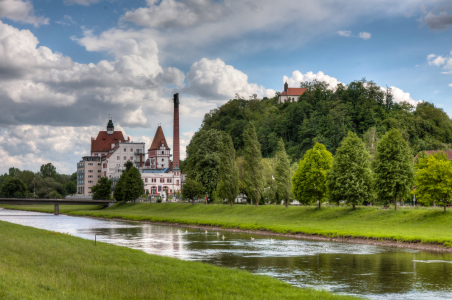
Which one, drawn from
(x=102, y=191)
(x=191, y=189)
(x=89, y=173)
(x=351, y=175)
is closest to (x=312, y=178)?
(x=351, y=175)

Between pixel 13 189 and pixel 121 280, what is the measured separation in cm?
18323

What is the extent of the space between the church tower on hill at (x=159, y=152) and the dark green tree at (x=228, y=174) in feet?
285

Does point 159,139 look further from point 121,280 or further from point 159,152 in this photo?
point 121,280

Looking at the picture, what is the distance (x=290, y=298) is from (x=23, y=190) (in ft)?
624

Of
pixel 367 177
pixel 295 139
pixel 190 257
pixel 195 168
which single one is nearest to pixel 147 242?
pixel 190 257

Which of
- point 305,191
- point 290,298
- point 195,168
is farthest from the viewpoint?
point 195,168

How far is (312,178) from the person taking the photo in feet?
217

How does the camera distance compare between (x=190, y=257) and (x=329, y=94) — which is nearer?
(x=190, y=257)

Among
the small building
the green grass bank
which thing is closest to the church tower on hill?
the small building

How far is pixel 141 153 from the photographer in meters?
181

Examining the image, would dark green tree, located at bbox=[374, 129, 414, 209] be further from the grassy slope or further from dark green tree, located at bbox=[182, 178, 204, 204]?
dark green tree, located at bbox=[182, 178, 204, 204]

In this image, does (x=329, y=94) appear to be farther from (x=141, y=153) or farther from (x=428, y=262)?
(x=428, y=262)

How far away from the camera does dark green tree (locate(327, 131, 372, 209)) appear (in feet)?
191

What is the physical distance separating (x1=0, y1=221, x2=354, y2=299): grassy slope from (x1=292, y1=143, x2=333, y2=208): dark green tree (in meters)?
40.2
